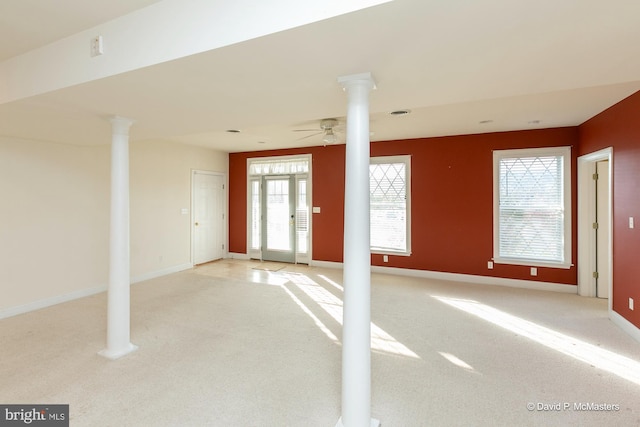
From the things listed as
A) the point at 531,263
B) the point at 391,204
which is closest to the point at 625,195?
the point at 531,263

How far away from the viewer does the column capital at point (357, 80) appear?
75.1 inches

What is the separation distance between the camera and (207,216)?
718 centimetres

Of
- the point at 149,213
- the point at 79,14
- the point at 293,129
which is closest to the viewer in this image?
the point at 79,14

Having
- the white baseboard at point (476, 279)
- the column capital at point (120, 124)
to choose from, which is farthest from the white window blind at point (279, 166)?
the column capital at point (120, 124)

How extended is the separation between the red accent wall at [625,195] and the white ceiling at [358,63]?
328mm

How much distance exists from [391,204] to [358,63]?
460 cm

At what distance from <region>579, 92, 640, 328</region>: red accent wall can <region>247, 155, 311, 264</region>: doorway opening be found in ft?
16.2

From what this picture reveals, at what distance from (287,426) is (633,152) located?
437 cm

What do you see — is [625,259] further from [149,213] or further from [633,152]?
[149,213]

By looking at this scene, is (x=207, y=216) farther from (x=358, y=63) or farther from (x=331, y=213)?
(x=358, y=63)

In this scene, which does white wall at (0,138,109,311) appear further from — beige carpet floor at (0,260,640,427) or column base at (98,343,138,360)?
column base at (98,343,138,360)

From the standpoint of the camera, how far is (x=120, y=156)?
3051 mm

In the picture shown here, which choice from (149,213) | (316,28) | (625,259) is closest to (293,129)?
(149,213)

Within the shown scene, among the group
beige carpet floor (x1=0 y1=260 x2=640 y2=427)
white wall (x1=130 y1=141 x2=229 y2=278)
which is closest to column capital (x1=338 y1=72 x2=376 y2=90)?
beige carpet floor (x1=0 y1=260 x2=640 y2=427)
